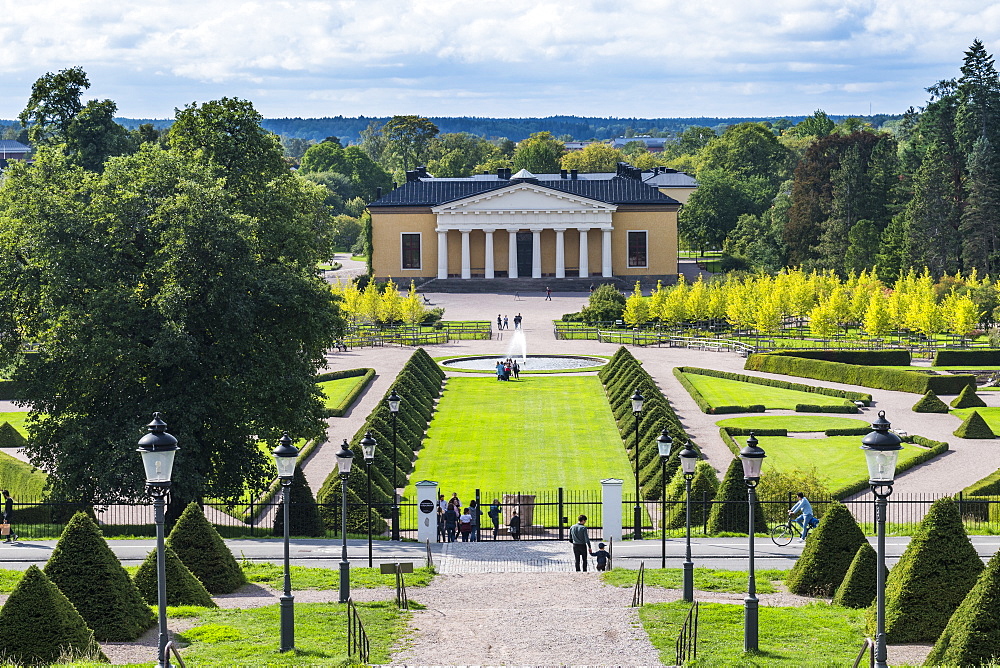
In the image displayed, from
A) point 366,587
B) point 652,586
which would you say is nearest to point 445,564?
point 366,587

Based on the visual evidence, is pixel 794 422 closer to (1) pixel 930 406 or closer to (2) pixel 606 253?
(1) pixel 930 406

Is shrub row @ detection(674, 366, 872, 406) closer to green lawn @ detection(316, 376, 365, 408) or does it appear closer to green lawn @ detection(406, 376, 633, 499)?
green lawn @ detection(406, 376, 633, 499)

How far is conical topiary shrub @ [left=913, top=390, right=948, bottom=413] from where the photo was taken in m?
51.2

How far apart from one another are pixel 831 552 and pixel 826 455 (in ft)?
68.3

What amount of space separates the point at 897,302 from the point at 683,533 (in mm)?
47927

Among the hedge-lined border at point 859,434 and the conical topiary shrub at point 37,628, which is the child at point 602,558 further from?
the conical topiary shrub at point 37,628

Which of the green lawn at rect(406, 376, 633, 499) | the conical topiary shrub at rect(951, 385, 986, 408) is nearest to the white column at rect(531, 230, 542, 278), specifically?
the green lawn at rect(406, 376, 633, 499)

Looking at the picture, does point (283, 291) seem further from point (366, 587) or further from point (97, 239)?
point (366, 587)

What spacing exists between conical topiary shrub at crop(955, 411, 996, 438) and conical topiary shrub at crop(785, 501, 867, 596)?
82.7 ft

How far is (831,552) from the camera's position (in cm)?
2214

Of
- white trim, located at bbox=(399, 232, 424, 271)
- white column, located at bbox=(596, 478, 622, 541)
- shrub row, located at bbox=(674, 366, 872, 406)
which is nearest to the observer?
white column, located at bbox=(596, 478, 622, 541)

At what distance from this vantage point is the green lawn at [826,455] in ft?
128

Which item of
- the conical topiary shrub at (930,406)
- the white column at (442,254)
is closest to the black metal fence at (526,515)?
the conical topiary shrub at (930,406)

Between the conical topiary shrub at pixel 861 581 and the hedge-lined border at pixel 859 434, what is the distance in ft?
44.3
